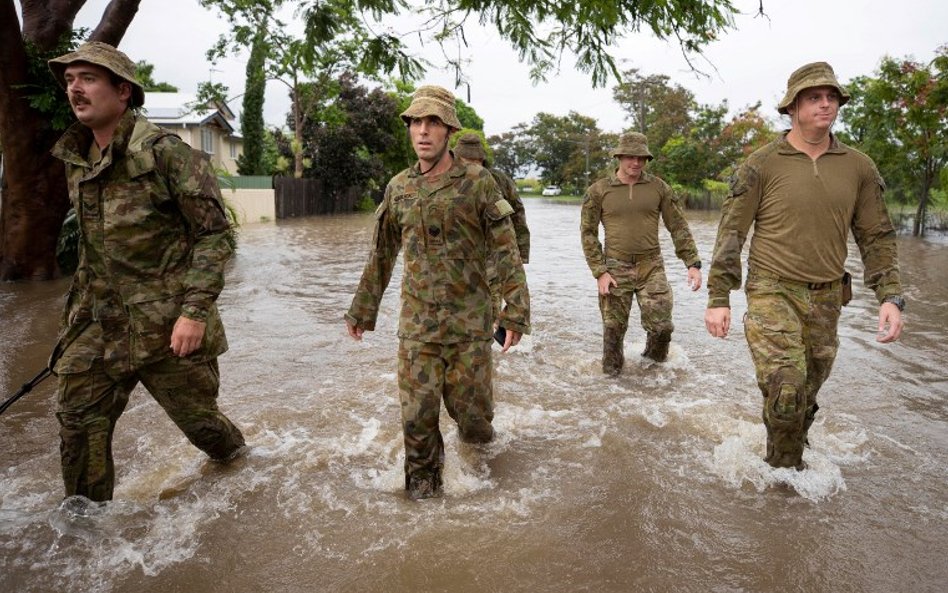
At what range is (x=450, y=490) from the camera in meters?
4.06

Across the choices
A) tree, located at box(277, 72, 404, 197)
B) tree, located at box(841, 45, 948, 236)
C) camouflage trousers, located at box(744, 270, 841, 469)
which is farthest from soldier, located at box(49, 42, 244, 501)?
tree, located at box(277, 72, 404, 197)

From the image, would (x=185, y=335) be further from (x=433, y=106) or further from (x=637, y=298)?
(x=637, y=298)

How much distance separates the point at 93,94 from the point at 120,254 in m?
0.75

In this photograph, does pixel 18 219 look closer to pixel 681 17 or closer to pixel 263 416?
pixel 263 416

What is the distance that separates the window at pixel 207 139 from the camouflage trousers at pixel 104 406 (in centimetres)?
3542

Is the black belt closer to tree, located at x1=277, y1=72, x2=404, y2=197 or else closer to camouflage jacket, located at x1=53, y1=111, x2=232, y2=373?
camouflage jacket, located at x1=53, y1=111, x2=232, y2=373

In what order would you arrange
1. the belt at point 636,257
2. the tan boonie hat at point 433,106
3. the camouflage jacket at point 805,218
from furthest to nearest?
the belt at point 636,257 < the camouflage jacket at point 805,218 < the tan boonie hat at point 433,106

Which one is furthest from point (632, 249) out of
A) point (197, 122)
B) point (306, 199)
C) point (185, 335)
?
point (197, 122)

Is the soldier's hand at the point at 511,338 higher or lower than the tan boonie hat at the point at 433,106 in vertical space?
lower

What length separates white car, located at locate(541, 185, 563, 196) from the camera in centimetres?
9346

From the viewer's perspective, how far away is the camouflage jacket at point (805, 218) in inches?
154

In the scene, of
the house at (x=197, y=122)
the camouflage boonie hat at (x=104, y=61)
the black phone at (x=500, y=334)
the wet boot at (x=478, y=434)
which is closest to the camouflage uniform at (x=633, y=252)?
the wet boot at (x=478, y=434)

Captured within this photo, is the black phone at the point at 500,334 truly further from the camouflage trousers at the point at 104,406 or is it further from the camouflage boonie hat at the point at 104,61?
the camouflage boonie hat at the point at 104,61

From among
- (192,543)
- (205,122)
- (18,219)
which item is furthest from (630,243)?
(205,122)
